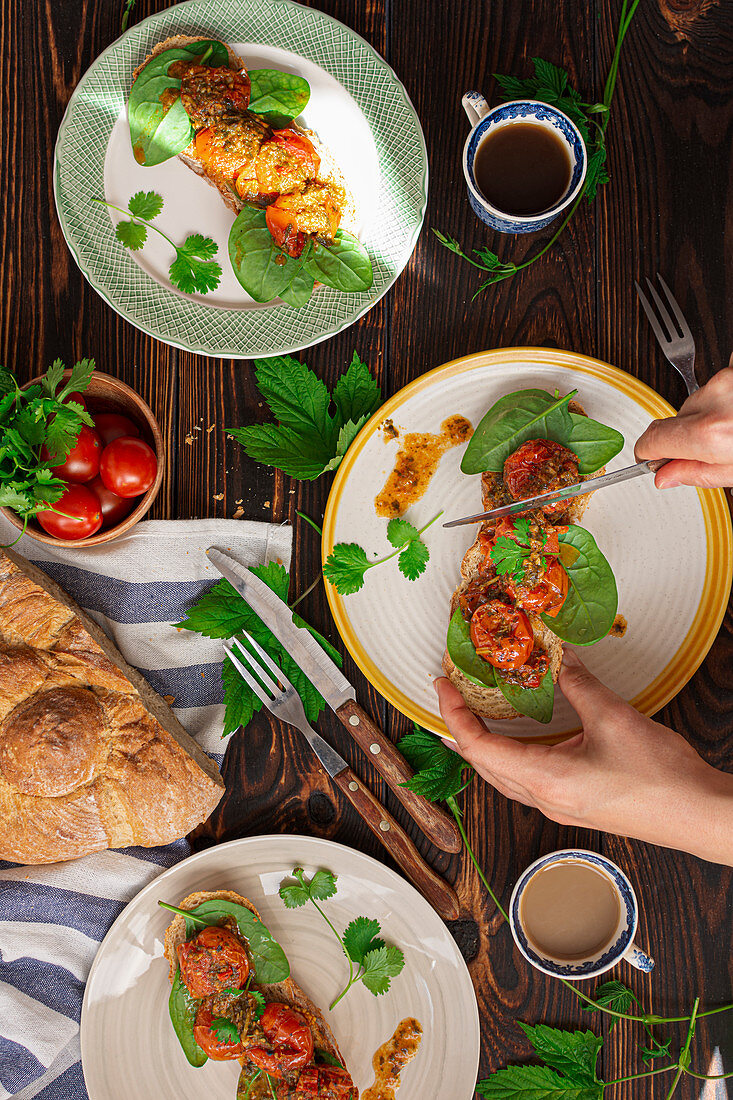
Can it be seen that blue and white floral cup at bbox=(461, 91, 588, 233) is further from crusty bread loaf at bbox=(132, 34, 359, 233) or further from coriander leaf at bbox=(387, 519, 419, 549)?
coriander leaf at bbox=(387, 519, 419, 549)

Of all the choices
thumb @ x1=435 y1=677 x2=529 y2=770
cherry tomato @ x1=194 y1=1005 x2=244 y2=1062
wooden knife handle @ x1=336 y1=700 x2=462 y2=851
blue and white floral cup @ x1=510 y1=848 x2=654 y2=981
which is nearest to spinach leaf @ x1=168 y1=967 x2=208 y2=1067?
cherry tomato @ x1=194 y1=1005 x2=244 y2=1062

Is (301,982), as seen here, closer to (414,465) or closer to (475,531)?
(475,531)

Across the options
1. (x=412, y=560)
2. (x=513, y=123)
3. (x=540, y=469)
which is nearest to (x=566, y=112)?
(x=513, y=123)

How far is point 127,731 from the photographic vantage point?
2.29 m

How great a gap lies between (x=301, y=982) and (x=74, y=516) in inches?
64.1

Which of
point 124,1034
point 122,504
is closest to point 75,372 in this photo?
point 122,504

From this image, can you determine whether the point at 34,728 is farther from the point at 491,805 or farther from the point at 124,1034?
the point at 491,805

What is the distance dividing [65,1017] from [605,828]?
1.77m

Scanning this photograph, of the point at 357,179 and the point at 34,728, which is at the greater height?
the point at 357,179

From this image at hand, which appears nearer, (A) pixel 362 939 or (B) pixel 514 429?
(B) pixel 514 429

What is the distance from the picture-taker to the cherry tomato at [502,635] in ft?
7.03

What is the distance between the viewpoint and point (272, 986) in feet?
7.79

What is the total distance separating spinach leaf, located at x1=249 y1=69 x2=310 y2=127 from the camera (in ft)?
7.48

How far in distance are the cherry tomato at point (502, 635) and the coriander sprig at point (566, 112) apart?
1054 millimetres
